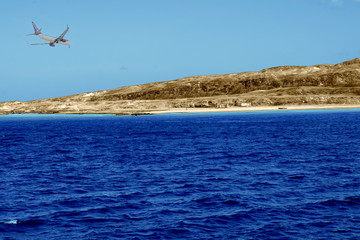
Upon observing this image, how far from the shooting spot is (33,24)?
359ft

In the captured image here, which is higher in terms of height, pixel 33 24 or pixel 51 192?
pixel 33 24

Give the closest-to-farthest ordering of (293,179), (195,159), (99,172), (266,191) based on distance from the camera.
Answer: (266,191), (293,179), (99,172), (195,159)

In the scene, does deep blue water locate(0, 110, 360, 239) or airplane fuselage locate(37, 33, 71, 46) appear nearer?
deep blue water locate(0, 110, 360, 239)

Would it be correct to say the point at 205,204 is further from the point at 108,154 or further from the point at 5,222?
the point at 108,154

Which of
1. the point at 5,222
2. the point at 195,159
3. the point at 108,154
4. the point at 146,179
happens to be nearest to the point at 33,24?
the point at 108,154

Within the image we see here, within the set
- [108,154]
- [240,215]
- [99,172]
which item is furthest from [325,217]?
[108,154]

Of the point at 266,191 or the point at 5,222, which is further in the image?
the point at 266,191

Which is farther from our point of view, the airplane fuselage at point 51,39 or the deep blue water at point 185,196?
the airplane fuselage at point 51,39

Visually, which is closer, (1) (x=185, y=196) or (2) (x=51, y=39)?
(1) (x=185, y=196)

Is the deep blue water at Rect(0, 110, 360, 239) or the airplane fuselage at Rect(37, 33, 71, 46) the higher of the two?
the airplane fuselage at Rect(37, 33, 71, 46)

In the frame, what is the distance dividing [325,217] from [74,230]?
13.5 m

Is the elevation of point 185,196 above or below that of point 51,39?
below

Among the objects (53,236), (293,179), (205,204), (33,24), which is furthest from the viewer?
(33,24)

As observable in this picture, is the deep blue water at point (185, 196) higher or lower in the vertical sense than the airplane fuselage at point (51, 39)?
lower
